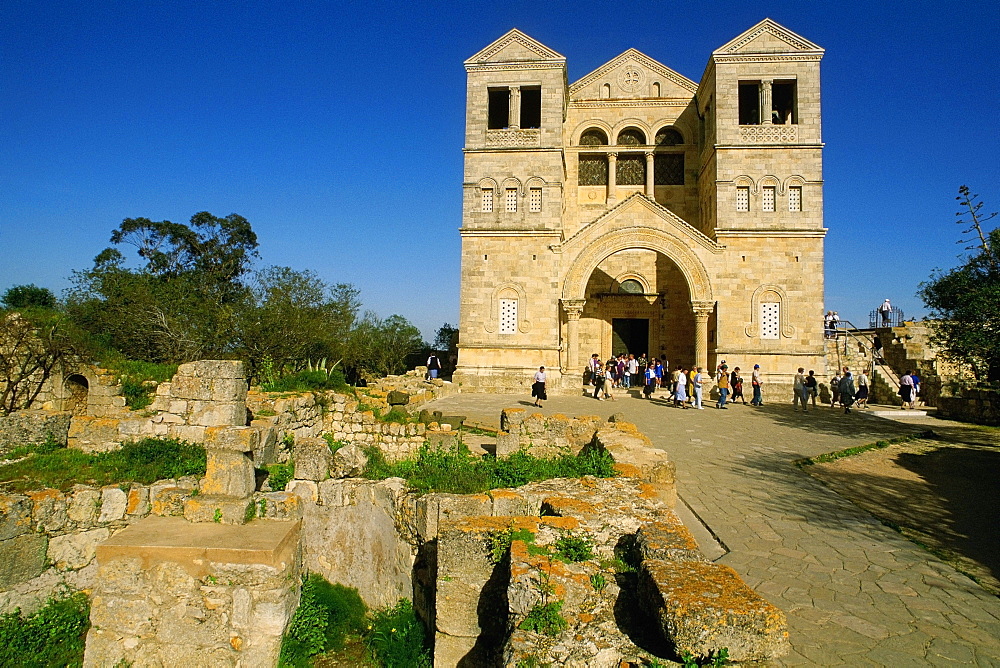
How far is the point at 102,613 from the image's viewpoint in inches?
197

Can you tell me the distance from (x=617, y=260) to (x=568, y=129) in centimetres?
685

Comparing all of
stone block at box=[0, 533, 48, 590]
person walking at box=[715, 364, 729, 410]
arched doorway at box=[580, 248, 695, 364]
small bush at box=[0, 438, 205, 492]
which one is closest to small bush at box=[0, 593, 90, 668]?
stone block at box=[0, 533, 48, 590]

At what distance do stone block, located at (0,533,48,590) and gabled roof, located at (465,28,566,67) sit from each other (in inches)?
894

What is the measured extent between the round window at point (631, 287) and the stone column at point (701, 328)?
3650 mm

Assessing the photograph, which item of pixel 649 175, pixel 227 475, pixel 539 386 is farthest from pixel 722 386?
pixel 227 475

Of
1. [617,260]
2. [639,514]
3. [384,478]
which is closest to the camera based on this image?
[639,514]

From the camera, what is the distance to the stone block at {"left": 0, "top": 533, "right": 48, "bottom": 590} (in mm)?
5332

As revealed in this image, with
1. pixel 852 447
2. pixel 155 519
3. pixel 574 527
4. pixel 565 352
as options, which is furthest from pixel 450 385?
pixel 574 527

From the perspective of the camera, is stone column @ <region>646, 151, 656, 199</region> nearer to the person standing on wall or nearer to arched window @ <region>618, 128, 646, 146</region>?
arched window @ <region>618, 128, 646, 146</region>

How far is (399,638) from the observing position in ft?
17.1

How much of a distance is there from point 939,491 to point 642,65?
23151mm

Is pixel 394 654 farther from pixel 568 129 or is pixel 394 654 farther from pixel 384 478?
pixel 568 129

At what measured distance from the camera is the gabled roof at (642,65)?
25.7 metres

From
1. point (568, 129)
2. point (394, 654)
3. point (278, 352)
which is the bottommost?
point (394, 654)
